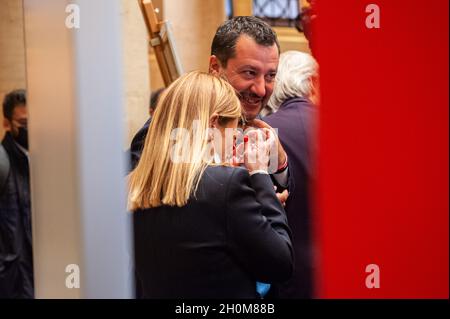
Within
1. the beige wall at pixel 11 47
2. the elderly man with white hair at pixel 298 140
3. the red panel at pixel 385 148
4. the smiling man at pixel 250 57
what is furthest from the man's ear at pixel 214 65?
the red panel at pixel 385 148

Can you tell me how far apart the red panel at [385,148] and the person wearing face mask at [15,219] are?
0.64 meters

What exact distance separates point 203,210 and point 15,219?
400mm

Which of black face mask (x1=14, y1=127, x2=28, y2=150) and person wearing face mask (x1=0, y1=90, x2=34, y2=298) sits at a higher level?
black face mask (x1=14, y1=127, x2=28, y2=150)

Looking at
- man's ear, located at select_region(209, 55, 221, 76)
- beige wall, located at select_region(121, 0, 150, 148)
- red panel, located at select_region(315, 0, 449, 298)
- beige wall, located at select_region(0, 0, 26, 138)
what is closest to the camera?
red panel, located at select_region(315, 0, 449, 298)

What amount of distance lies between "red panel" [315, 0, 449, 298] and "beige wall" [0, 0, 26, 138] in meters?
0.64

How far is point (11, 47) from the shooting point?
1604mm

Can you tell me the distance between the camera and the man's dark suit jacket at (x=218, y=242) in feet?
5.09

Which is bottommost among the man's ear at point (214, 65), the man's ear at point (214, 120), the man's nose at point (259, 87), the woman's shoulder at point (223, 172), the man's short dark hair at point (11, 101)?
the woman's shoulder at point (223, 172)

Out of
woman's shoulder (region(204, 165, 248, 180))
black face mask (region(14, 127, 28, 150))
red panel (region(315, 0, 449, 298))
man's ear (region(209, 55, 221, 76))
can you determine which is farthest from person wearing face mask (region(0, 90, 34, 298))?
red panel (region(315, 0, 449, 298))

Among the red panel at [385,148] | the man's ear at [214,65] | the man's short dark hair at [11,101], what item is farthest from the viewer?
the man's ear at [214,65]

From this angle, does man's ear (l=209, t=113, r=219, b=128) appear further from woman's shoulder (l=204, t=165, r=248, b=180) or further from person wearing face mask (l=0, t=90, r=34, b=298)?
person wearing face mask (l=0, t=90, r=34, b=298)

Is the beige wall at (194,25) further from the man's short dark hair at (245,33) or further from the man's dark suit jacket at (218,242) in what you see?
the man's dark suit jacket at (218,242)

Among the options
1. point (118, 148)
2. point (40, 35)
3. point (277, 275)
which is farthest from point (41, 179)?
point (277, 275)

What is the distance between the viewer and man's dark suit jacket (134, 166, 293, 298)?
1551 millimetres
